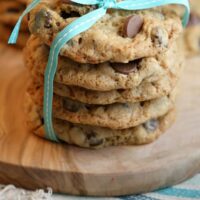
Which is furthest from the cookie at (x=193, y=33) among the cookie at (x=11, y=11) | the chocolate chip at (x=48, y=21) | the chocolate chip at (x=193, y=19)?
the chocolate chip at (x=48, y=21)

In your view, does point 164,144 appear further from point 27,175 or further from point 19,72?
point 19,72

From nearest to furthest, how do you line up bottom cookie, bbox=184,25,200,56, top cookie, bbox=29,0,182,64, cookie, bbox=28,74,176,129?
top cookie, bbox=29,0,182,64 < cookie, bbox=28,74,176,129 < bottom cookie, bbox=184,25,200,56

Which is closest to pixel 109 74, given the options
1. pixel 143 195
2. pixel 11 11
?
pixel 143 195

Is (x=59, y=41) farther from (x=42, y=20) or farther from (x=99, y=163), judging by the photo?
(x=99, y=163)

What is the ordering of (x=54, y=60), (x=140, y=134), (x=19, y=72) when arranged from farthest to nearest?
1. (x=19, y=72)
2. (x=140, y=134)
3. (x=54, y=60)

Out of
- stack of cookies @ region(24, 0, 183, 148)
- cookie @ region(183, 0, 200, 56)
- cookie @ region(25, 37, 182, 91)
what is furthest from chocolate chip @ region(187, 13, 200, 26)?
cookie @ region(25, 37, 182, 91)

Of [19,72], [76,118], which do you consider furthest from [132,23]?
[19,72]

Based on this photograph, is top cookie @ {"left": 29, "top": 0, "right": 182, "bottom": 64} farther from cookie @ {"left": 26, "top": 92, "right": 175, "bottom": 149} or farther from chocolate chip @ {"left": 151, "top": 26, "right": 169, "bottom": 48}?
cookie @ {"left": 26, "top": 92, "right": 175, "bottom": 149}
